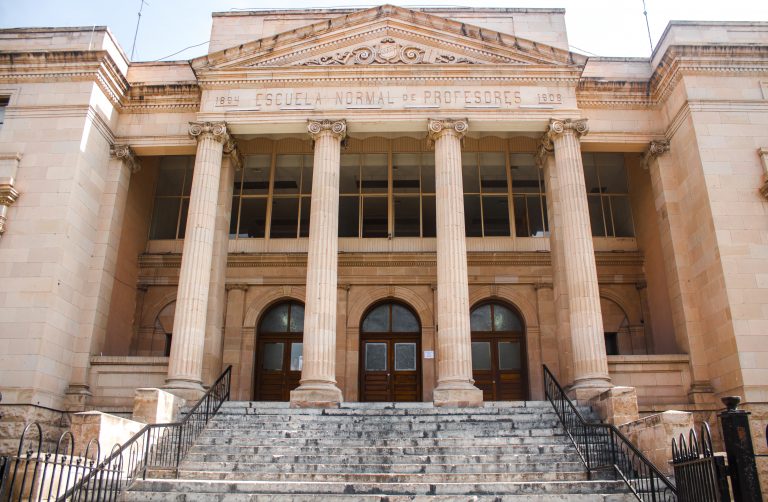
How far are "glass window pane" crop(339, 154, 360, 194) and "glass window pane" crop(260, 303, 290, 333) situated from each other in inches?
186

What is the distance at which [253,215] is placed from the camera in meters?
23.5

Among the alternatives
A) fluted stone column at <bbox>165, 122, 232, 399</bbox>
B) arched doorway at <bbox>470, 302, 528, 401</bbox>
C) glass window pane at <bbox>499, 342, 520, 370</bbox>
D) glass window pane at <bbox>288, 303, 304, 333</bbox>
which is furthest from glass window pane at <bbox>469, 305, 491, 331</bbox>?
fluted stone column at <bbox>165, 122, 232, 399</bbox>

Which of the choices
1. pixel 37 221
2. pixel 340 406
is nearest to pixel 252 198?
pixel 37 221

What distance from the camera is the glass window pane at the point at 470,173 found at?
23.3 m

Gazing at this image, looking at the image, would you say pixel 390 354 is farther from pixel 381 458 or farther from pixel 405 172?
pixel 381 458

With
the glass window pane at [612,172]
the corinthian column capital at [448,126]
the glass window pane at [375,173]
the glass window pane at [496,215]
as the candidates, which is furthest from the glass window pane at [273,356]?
the glass window pane at [612,172]

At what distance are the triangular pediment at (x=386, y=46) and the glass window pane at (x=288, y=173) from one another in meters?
4.66

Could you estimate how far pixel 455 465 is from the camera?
11.8m

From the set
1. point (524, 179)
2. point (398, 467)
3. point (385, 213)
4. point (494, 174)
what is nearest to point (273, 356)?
point (385, 213)

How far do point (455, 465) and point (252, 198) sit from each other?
47.2 feet

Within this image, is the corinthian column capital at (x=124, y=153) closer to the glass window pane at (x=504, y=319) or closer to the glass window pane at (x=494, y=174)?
the glass window pane at (x=494, y=174)

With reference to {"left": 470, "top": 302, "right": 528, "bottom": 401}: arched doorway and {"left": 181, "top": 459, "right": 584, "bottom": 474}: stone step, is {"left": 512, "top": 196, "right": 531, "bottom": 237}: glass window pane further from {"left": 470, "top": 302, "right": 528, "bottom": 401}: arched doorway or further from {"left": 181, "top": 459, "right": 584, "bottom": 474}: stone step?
{"left": 181, "top": 459, "right": 584, "bottom": 474}: stone step

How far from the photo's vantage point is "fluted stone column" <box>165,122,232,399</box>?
16.6m

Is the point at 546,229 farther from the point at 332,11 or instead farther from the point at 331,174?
the point at 332,11
